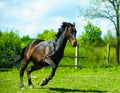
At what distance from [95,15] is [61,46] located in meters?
28.9

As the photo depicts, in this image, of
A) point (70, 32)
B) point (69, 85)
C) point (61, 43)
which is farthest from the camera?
point (69, 85)

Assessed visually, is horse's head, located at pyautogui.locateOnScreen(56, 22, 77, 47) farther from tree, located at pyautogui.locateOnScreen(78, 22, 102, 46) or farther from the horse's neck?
tree, located at pyautogui.locateOnScreen(78, 22, 102, 46)

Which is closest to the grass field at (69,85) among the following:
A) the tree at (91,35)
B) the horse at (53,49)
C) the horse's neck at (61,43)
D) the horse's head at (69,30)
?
the horse at (53,49)

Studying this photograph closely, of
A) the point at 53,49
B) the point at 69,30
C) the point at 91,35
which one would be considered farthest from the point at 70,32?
the point at 91,35

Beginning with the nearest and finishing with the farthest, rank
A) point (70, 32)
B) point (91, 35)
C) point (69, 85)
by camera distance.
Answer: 1. point (70, 32)
2. point (69, 85)
3. point (91, 35)

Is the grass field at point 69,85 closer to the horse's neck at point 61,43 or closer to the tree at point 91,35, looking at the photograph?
the horse's neck at point 61,43

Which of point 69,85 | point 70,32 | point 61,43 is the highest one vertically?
point 70,32

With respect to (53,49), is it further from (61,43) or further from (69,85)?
(69,85)

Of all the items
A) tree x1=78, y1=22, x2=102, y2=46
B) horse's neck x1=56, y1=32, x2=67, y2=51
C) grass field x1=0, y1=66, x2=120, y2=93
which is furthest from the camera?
tree x1=78, y1=22, x2=102, y2=46

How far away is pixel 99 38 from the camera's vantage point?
97.2 m

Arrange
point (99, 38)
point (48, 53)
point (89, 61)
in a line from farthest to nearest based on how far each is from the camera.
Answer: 1. point (99, 38)
2. point (89, 61)
3. point (48, 53)

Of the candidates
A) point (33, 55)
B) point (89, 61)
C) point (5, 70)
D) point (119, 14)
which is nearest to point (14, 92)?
point (33, 55)

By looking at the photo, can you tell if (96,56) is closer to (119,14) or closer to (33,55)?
(119,14)

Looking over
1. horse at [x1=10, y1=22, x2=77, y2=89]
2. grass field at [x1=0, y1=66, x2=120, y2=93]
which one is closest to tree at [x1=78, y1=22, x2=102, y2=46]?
grass field at [x1=0, y1=66, x2=120, y2=93]
